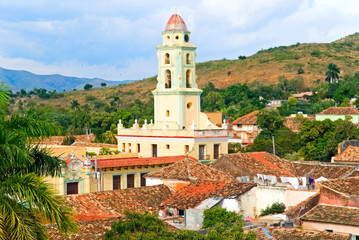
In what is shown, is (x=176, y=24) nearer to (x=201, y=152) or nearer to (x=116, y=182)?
(x=201, y=152)

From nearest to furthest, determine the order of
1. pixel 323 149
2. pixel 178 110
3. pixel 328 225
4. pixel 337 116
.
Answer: pixel 328 225, pixel 178 110, pixel 323 149, pixel 337 116

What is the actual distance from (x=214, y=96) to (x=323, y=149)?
4676 cm

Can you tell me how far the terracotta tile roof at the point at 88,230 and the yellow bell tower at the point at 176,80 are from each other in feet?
67.7

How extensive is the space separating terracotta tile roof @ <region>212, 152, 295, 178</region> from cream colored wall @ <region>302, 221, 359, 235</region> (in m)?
9.21

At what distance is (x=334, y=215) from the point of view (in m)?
21.3

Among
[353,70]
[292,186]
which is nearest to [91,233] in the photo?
[292,186]

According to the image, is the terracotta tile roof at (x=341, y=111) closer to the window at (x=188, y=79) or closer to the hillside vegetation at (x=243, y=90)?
the hillside vegetation at (x=243, y=90)

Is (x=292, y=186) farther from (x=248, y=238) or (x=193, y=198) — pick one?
(x=248, y=238)

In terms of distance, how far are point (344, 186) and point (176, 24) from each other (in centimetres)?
1917

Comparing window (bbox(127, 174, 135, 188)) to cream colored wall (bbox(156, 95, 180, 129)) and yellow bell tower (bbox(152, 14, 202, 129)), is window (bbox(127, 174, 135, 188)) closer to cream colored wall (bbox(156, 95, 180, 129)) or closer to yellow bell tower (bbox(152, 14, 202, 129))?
yellow bell tower (bbox(152, 14, 202, 129))

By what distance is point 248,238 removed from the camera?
16.2m

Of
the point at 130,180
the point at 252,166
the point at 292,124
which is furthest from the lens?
the point at 292,124

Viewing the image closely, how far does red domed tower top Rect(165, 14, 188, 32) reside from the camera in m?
40.1

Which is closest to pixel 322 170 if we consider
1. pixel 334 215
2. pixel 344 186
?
pixel 344 186
